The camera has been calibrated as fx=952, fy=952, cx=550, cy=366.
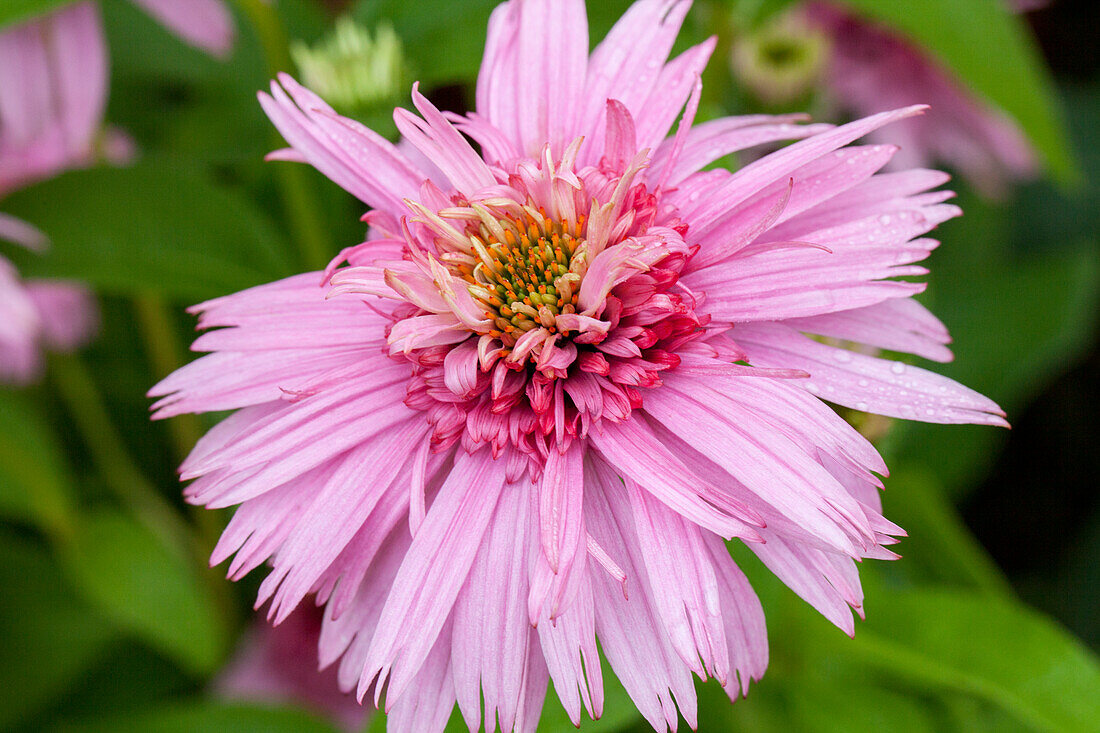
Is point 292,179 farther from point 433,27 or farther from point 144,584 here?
point 144,584

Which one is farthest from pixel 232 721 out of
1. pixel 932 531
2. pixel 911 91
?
pixel 911 91

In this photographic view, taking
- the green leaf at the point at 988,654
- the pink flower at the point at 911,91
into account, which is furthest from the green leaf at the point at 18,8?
the pink flower at the point at 911,91

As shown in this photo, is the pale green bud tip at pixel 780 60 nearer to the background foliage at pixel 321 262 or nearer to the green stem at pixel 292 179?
the background foliage at pixel 321 262

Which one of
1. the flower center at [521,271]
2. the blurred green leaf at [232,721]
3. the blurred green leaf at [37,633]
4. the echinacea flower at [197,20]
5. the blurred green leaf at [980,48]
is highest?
the echinacea flower at [197,20]

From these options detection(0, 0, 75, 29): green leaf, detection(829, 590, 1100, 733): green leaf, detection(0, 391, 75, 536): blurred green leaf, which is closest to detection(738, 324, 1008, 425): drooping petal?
detection(829, 590, 1100, 733): green leaf

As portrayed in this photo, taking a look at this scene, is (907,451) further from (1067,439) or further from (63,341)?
(63,341)

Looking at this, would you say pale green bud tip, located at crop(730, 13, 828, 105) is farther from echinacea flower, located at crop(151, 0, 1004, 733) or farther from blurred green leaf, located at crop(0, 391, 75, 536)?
blurred green leaf, located at crop(0, 391, 75, 536)
